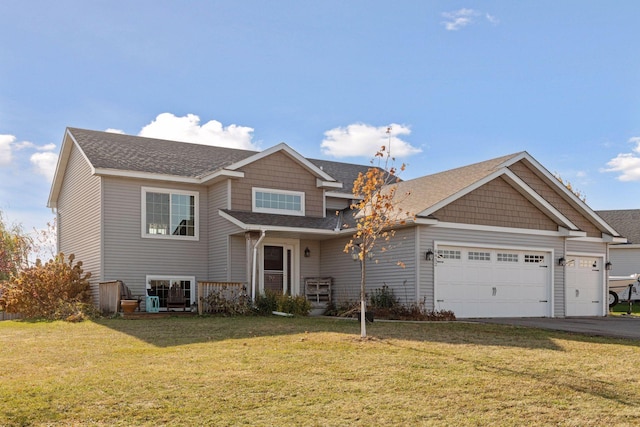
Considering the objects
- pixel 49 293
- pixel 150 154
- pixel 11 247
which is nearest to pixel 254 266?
pixel 49 293

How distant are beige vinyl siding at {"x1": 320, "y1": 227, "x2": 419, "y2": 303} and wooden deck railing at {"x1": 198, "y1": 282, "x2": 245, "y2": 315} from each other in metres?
3.76

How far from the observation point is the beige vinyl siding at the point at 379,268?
18.6 m

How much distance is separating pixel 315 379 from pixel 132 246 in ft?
42.5

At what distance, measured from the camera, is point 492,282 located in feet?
65.5

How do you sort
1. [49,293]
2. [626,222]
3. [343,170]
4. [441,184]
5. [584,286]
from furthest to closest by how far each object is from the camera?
[626,222] < [343,170] < [584,286] < [441,184] < [49,293]

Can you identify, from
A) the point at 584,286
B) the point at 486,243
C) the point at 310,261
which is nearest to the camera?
the point at 486,243

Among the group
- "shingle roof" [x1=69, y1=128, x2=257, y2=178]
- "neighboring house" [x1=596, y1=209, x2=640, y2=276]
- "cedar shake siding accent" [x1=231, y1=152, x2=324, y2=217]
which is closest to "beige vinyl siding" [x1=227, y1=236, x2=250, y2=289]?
"cedar shake siding accent" [x1=231, y1=152, x2=324, y2=217]

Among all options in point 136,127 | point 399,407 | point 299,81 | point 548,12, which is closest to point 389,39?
point 299,81

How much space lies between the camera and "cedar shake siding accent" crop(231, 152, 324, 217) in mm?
20922

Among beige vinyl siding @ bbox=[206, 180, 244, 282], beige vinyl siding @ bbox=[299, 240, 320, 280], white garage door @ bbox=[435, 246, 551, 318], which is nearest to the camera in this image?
white garage door @ bbox=[435, 246, 551, 318]

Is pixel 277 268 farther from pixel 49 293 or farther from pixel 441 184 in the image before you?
pixel 49 293

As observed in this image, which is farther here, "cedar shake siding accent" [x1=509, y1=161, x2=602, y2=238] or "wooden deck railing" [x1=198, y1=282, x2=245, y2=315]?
"cedar shake siding accent" [x1=509, y1=161, x2=602, y2=238]

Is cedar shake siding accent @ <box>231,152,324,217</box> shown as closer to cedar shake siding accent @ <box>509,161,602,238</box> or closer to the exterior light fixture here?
the exterior light fixture

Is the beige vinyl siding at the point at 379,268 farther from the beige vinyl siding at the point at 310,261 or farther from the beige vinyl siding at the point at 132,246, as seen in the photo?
the beige vinyl siding at the point at 132,246
